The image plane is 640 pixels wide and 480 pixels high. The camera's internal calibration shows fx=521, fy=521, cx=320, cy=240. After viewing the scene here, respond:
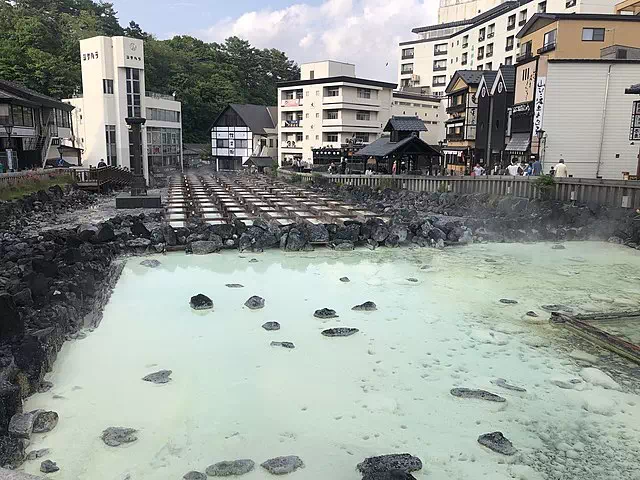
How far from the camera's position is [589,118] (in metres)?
28.4

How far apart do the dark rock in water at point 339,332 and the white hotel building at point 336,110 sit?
4453 centimetres

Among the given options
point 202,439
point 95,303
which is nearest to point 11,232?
point 95,303

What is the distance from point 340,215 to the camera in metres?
24.3

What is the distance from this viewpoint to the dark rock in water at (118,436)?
234 inches

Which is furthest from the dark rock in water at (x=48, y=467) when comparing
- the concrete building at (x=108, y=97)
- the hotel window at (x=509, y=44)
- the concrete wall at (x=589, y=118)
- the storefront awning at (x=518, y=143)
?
the hotel window at (x=509, y=44)

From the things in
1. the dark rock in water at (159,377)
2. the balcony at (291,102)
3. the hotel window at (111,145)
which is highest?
the balcony at (291,102)

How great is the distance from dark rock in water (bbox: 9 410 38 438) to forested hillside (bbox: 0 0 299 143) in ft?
151

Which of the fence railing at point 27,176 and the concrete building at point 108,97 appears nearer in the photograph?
the fence railing at point 27,176

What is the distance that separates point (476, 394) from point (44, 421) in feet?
18.0

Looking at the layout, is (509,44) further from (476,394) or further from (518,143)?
(476,394)

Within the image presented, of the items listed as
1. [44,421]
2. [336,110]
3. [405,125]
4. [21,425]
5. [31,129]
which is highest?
[336,110]

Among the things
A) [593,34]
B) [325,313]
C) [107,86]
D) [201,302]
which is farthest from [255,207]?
[107,86]

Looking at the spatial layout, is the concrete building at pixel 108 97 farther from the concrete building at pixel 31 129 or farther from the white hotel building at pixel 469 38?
the white hotel building at pixel 469 38

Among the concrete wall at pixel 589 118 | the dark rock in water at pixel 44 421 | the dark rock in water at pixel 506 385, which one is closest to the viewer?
the dark rock in water at pixel 44 421
